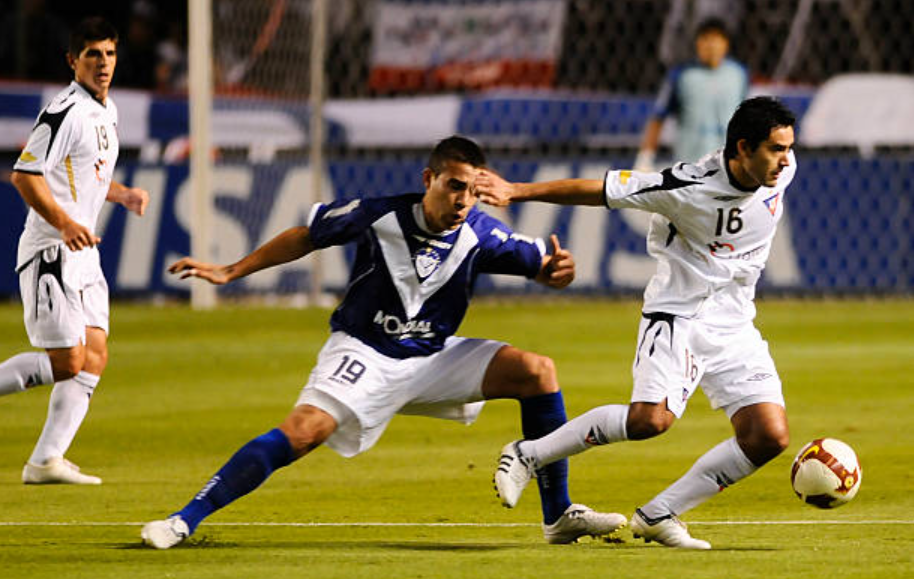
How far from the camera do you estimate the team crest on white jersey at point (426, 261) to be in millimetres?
6207

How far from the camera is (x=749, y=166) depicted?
19.7 feet

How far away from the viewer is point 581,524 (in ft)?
20.0

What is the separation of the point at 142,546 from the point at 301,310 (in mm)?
9936

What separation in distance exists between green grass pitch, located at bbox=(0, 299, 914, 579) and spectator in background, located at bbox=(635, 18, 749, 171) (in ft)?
5.21

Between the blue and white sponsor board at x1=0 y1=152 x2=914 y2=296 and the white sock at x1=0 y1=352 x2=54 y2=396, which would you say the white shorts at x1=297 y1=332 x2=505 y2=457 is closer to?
the white sock at x1=0 y1=352 x2=54 y2=396

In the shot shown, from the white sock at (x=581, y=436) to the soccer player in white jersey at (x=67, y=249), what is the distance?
233 centimetres

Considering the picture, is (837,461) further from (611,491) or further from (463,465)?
(463,465)

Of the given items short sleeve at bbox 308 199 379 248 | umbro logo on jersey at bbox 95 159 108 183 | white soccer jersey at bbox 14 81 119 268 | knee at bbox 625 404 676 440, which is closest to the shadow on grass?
knee at bbox 625 404 676 440

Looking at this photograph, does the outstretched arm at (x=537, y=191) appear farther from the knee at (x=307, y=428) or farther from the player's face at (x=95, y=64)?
the player's face at (x=95, y=64)

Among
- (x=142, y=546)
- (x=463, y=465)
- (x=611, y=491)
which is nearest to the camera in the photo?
(x=142, y=546)

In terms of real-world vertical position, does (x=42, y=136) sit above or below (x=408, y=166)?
above

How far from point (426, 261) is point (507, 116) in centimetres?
1035

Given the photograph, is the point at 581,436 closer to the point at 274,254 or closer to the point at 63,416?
the point at 274,254

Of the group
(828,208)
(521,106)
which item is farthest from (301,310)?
(828,208)
